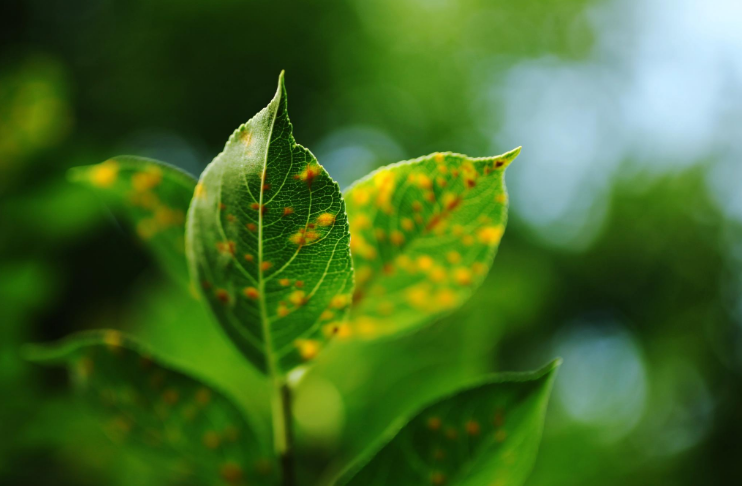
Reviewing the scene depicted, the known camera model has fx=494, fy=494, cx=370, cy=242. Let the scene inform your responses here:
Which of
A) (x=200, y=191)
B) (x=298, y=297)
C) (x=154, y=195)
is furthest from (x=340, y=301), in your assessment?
(x=154, y=195)

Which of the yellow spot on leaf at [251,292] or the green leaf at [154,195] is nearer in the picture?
the yellow spot on leaf at [251,292]

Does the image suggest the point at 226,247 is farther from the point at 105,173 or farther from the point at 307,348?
the point at 105,173

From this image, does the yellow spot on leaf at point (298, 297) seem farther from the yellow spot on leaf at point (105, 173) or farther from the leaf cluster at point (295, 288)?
the yellow spot on leaf at point (105, 173)

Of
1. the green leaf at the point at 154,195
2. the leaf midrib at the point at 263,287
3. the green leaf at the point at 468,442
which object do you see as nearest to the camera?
the leaf midrib at the point at 263,287

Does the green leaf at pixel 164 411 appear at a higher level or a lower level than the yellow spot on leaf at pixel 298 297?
lower

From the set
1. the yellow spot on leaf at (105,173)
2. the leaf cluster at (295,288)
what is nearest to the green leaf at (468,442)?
the leaf cluster at (295,288)

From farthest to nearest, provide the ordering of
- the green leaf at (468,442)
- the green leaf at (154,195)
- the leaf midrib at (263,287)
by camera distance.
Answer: the green leaf at (154,195), the green leaf at (468,442), the leaf midrib at (263,287)

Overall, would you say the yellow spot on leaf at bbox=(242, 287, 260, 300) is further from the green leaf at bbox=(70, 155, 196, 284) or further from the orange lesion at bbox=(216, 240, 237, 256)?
the green leaf at bbox=(70, 155, 196, 284)
